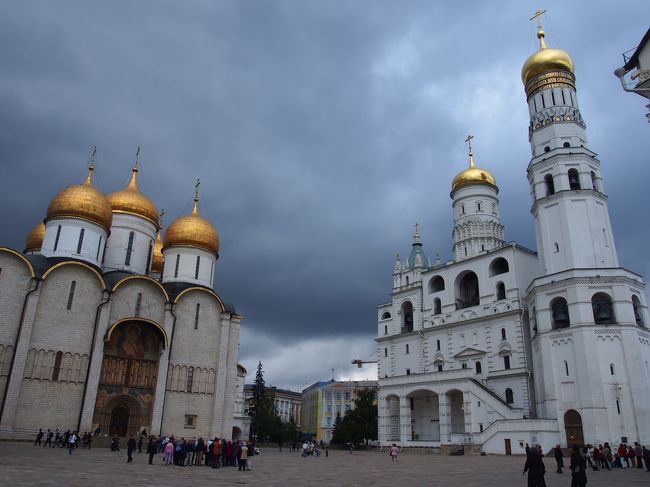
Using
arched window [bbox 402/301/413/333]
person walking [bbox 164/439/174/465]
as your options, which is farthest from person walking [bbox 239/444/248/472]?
arched window [bbox 402/301/413/333]

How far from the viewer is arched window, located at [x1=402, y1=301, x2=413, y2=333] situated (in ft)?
137

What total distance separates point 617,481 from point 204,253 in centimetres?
2569

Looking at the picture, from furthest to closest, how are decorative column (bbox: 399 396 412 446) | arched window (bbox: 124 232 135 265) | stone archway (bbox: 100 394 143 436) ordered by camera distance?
decorative column (bbox: 399 396 412 446) < arched window (bbox: 124 232 135 265) < stone archway (bbox: 100 394 143 436)

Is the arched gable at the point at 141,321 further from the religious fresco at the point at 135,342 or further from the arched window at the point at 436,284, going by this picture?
the arched window at the point at 436,284

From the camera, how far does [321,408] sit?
76.9 meters

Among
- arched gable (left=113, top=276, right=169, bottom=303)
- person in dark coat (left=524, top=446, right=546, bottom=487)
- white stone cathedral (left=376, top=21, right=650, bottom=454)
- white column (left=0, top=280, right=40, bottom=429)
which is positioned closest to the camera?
person in dark coat (left=524, top=446, right=546, bottom=487)

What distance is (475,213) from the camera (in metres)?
42.3

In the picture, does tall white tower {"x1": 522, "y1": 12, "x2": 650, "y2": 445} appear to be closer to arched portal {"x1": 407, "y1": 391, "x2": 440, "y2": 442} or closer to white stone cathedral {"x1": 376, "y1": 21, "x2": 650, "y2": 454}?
white stone cathedral {"x1": 376, "y1": 21, "x2": 650, "y2": 454}

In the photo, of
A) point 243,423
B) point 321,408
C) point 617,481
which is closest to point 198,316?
point 243,423

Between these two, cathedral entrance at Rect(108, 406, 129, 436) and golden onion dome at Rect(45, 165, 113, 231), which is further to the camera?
golden onion dome at Rect(45, 165, 113, 231)

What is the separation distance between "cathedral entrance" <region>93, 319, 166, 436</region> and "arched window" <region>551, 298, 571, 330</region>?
21530 mm

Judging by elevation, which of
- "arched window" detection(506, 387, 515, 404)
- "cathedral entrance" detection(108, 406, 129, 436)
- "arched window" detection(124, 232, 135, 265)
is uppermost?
"arched window" detection(124, 232, 135, 265)

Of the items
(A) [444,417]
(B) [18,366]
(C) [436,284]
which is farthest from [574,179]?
(B) [18,366]

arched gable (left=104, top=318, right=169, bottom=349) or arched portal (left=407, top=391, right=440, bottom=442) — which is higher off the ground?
arched gable (left=104, top=318, right=169, bottom=349)
